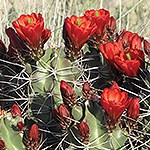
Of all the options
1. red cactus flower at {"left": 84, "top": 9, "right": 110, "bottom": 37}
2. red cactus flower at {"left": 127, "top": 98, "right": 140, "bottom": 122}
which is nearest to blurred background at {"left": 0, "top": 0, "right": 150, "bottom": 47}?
red cactus flower at {"left": 84, "top": 9, "right": 110, "bottom": 37}

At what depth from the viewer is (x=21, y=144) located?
5.71ft

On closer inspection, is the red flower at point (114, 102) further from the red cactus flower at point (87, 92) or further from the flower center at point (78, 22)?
the flower center at point (78, 22)

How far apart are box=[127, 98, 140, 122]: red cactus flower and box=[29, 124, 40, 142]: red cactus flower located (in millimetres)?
349

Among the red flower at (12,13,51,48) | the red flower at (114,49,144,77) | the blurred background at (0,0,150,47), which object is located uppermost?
the red flower at (12,13,51,48)

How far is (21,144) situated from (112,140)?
1.18 ft

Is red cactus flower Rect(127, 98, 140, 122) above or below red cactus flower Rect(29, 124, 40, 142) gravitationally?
above

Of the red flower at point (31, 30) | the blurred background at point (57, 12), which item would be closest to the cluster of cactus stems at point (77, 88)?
the red flower at point (31, 30)

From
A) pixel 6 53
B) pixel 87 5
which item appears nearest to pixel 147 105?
pixel 6 53

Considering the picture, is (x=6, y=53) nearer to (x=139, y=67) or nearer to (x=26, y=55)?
(x=26, y=55)

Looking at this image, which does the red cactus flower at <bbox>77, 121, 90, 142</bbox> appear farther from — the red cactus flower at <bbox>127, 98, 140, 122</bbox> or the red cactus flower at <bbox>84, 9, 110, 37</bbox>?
the red cactus flower at <bbox>84, 9, 110, 37</bbox>

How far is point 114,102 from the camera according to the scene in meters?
1.55

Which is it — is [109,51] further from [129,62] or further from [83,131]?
[83,131]

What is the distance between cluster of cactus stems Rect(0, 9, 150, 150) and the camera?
164 cm

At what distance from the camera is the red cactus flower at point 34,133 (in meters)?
1.67
